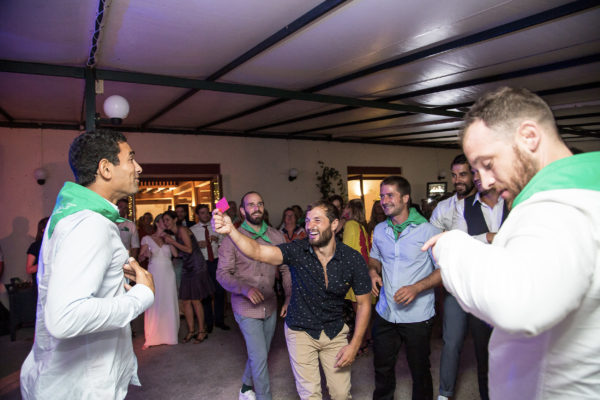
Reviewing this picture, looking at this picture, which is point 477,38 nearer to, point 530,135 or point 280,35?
point 280,35

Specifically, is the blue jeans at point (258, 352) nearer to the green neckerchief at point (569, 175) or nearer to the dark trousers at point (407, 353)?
the dark trousers at point (407, 353)

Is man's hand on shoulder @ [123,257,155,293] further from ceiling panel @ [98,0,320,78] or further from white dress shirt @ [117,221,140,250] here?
white dress shirt @ [117,221,140,250]

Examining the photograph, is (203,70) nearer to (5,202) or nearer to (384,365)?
(384,365)

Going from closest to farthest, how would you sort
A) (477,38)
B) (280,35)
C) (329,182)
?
(280,35), (477,38), (329,182)

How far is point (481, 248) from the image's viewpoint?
0.84 m

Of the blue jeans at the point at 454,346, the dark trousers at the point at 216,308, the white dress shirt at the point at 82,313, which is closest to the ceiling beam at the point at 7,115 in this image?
the dark trousers at the point at 216,308

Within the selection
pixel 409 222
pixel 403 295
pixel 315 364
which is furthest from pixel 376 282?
pixel 315 364

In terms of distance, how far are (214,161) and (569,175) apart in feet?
25.9

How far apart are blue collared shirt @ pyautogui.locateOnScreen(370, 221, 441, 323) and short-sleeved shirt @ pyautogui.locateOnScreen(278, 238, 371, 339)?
342 millimetres

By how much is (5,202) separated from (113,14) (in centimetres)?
508

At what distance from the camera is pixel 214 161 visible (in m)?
8.33

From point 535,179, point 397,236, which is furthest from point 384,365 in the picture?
point 535,179

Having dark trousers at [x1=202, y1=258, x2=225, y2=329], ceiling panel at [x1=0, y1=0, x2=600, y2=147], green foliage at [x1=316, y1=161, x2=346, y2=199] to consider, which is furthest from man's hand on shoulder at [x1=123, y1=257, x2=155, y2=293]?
green foliage at [x1=316, y1=161, x2=346, y2=199]

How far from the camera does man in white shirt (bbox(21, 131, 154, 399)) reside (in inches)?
52.4
